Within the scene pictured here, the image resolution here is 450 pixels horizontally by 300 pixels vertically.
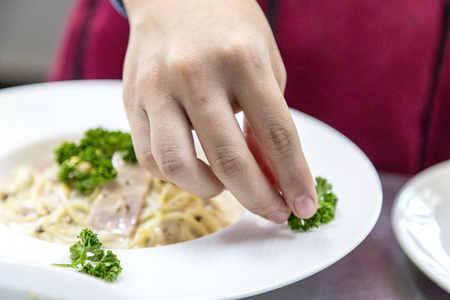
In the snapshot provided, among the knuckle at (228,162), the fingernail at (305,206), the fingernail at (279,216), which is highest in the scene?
the knuckle at (228,162)

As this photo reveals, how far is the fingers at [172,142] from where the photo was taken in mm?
1085

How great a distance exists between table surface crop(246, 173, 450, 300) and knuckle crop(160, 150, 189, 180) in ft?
1.07

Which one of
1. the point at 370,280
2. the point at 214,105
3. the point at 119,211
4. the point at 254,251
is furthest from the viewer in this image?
the point at 119,211

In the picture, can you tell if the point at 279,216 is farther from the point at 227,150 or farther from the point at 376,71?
the point at 376,71

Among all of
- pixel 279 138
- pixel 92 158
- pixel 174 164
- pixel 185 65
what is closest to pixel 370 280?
pixel 279 138

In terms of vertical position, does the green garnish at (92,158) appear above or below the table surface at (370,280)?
above

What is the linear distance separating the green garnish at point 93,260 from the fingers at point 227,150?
0.91ft

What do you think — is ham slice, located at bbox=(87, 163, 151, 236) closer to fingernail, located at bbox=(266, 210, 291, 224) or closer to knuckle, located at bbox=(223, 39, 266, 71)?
fingernail, located at bbox=(266, 210, 291, 224)

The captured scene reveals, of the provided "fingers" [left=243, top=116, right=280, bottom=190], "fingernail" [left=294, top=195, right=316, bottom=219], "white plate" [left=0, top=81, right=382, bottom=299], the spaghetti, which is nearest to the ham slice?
the spaghetti

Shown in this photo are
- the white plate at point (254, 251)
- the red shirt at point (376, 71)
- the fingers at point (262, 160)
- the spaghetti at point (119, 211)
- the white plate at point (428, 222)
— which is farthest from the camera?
the red shirt at point (376, 71)

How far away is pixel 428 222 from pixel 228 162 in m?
0.57

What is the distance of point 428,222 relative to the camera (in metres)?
1.33

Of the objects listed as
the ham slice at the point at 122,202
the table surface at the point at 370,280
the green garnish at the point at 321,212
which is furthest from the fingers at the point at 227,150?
the ham slice at the point at 122,202

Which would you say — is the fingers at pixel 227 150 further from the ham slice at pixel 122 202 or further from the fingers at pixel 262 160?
the ham slice at pixel 122 202
